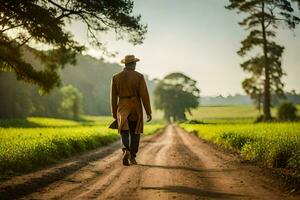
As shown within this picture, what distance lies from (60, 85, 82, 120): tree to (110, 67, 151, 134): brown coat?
101 metres

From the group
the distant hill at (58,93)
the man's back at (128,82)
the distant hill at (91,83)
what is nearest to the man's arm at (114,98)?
the man's back at (128,82)

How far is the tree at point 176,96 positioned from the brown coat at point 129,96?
104 meters

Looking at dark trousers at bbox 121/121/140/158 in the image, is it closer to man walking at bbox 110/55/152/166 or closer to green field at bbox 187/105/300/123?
man walking at bbox 110/55/152/166

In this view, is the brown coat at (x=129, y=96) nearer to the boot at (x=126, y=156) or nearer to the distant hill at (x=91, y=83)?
the boot at (x=126, y=156)

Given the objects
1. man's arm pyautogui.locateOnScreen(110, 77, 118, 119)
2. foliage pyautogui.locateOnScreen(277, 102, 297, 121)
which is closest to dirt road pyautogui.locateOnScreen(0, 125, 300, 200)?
man's arm pyautogui.locateOnScreen(110, 77, 118, 119)

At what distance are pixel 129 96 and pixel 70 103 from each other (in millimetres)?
101373

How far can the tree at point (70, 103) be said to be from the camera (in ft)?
358

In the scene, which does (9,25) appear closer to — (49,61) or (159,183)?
(49,61)

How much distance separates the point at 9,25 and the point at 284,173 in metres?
14.3

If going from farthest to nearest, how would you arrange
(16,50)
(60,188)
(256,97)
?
(256,97), (16,50), (60,188)

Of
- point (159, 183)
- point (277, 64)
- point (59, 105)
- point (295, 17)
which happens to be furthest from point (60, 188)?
point (59, 105)

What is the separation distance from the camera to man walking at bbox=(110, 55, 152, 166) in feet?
33.2

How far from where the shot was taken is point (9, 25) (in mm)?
18453

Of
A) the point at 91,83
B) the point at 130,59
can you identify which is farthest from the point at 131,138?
the point at 91,83
